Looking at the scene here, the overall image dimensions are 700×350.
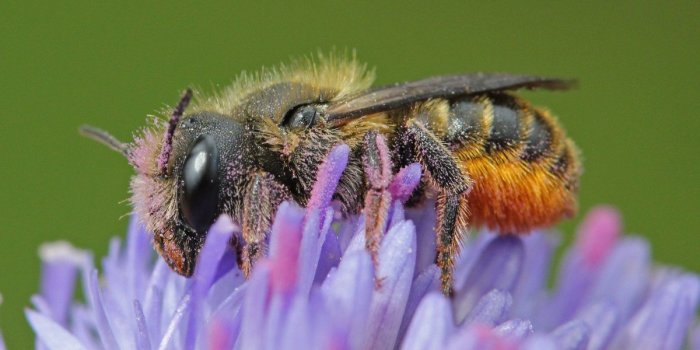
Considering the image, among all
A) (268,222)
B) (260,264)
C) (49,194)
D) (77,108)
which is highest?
(77,108)

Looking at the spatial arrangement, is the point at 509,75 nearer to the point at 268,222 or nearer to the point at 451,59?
the point at 268,222

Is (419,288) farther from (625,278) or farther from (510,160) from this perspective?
(625,278)

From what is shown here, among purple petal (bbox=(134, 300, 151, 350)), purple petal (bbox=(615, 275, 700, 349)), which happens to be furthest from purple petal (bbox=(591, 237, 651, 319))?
purple petal (bbox=(134, 300, 151, 350))

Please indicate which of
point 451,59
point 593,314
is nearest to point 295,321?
point 593,314

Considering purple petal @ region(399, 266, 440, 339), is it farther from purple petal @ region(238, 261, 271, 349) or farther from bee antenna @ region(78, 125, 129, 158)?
bee antenna @ region(78, 125, 129, 158)

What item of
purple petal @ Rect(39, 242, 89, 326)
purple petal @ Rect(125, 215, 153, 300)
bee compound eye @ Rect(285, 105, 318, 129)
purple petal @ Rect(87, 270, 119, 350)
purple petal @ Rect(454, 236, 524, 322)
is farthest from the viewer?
purple petal @ Rect(39, 242, 89, 326)
